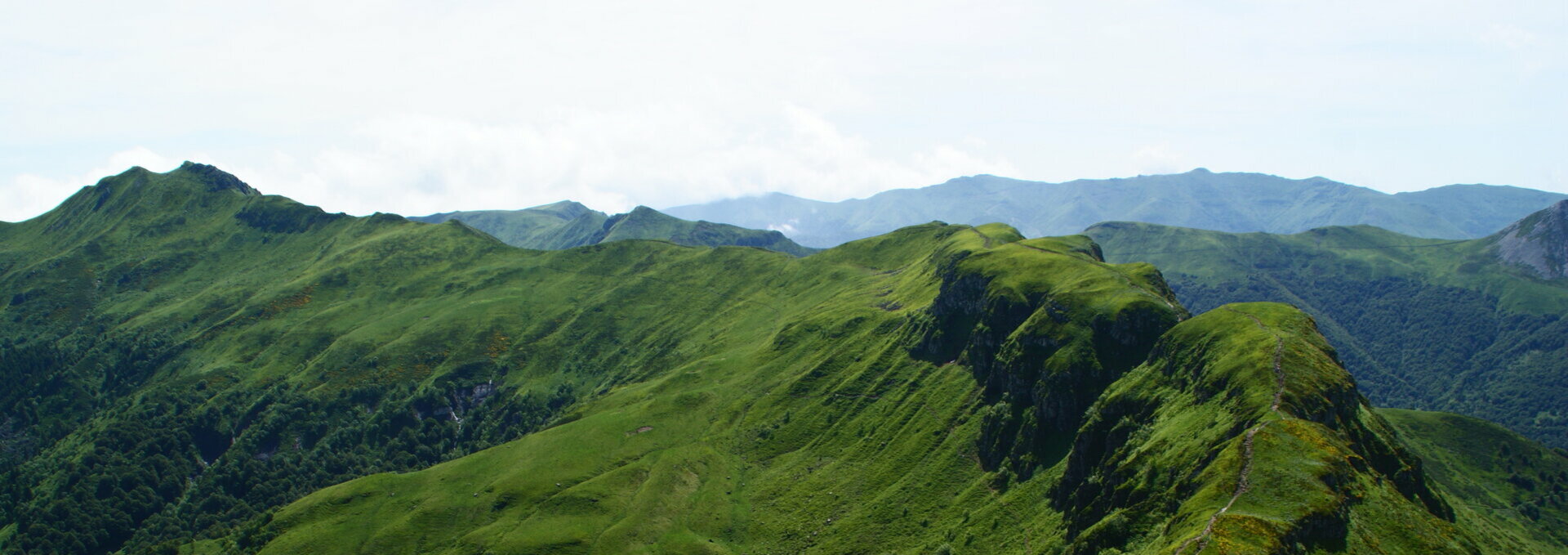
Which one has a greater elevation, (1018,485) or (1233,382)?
(1233,382)

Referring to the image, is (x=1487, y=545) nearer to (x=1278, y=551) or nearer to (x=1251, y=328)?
(x=1251, y=328)

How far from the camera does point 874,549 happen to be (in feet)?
641

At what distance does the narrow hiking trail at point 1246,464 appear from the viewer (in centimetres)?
10325

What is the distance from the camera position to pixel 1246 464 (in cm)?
11656

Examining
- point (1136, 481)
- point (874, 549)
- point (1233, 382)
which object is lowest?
point (874, 549)

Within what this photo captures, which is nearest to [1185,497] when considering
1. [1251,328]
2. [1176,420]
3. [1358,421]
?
[1176,420]

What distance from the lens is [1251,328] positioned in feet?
520

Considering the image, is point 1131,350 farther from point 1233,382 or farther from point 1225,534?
point 1225,534

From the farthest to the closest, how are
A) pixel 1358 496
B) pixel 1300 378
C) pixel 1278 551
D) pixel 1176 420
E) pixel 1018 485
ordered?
pixel 1018 485 → pixel 1176 420 → pixel 1300 378 → pixel 1358 496 → pixel 1278 551

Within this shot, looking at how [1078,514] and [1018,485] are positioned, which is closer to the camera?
[1078,514]

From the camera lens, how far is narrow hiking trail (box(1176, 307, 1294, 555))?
339ft

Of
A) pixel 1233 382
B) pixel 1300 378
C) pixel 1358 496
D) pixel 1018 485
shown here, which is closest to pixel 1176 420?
pixel 1233 382

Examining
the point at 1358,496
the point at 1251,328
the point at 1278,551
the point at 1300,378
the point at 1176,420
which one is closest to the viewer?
the point at 1278,551

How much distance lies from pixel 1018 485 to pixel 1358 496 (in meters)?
77.9
